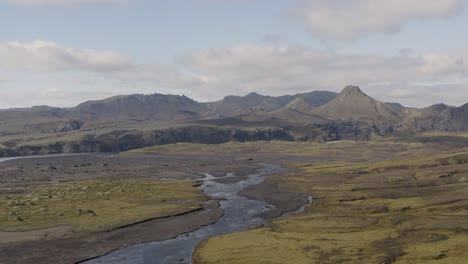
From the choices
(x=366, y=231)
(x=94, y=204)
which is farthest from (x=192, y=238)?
(x=94, y=204)

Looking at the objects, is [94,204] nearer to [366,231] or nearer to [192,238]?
[192,238]

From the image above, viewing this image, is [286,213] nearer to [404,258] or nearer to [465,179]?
[404,258]

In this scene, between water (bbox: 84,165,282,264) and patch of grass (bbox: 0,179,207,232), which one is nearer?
water (bbox: 84,165,282,264)

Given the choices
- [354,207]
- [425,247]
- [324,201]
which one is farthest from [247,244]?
[324,201]

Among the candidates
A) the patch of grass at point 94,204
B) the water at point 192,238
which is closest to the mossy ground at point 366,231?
the water at point 192,238

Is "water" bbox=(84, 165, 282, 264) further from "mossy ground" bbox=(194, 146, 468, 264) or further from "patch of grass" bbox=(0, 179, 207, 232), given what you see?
"patch of grass" bbox=(0, 179, 207, 232)

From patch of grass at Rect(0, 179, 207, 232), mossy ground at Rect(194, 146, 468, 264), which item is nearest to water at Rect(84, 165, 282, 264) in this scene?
mossy ground at Rect(194, 146, 468, 264)

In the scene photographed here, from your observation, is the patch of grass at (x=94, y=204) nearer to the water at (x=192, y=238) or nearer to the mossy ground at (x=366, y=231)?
the water at (x=192, y=238)
